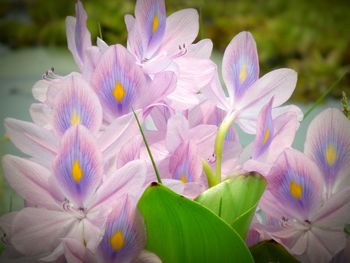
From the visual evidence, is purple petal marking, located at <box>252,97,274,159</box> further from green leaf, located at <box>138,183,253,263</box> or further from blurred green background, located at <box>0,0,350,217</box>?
blurred green background, located at <box>0,0,350,217</box>

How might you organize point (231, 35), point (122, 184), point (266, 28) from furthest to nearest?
point (266, 28), point (231, 35), point (122, 184)

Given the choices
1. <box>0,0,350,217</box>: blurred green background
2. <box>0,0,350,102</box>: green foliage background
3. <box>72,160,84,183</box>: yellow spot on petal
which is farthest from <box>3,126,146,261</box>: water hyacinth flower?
<box>0,0,350,102</box>: green foliage background

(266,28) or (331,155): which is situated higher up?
(266,28)

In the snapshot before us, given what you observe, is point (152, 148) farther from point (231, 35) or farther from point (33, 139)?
point (231, 35)

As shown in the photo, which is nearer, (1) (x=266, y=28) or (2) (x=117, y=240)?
(2) (x=117, y=240)

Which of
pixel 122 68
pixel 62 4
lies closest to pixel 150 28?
pixel 122 68

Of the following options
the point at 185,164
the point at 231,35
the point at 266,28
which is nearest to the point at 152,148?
the point at 185,164

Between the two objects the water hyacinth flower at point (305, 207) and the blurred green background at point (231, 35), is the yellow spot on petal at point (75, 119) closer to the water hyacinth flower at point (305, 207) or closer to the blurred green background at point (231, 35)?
the water hyacinth flower at point (305, 207)

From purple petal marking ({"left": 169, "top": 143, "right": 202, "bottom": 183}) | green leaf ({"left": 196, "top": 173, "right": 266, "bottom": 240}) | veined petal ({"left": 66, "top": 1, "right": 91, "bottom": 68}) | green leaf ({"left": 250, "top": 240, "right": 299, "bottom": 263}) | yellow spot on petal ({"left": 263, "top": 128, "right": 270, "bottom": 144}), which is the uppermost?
veined petal ({"left": 66, "top": 1, "right": 91, "bottom": 68})
